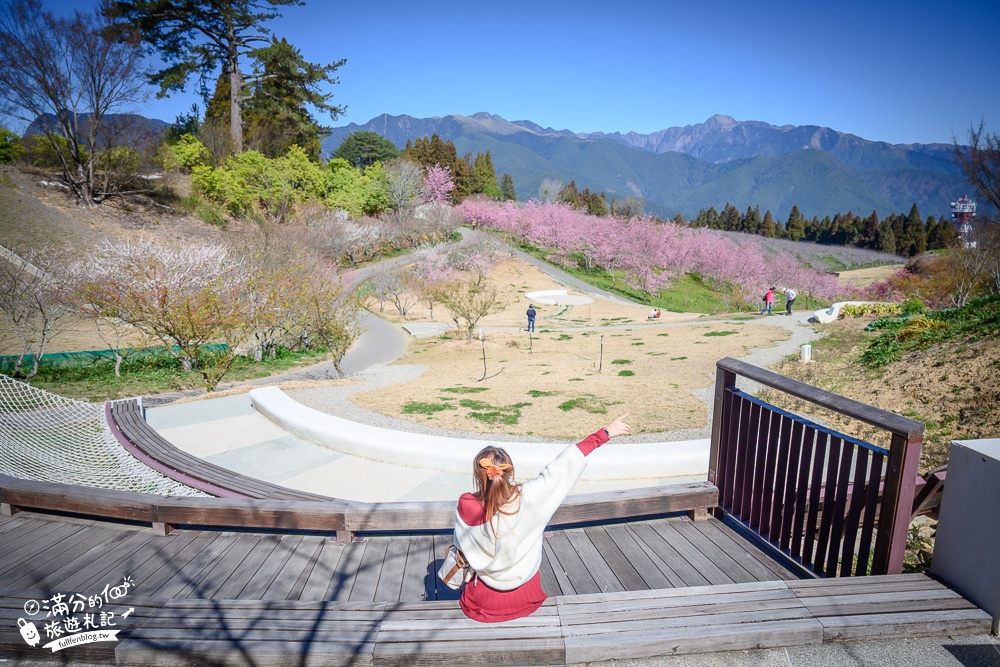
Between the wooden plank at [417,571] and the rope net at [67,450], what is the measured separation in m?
2.11

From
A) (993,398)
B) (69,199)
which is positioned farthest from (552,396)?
(69,199)

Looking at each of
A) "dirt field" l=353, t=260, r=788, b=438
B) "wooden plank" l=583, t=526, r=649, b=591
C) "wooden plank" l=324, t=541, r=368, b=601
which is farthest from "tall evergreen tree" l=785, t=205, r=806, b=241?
"wooden plank" l=324, t=541, r=368, b=601

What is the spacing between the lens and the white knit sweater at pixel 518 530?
2.32 metres

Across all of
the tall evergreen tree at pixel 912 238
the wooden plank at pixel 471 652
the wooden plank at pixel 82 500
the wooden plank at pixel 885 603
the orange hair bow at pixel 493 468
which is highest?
the tall evergreen tree at pixel 912 238

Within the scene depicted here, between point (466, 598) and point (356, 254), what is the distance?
3351cm

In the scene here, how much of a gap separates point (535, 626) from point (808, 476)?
180cm

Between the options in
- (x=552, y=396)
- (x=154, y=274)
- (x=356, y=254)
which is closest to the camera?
(x=552, y=396)

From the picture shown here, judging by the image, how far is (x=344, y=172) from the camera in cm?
3881

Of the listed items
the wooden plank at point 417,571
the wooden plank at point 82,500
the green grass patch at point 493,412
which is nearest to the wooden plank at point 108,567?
the wooden plank at point 82,500

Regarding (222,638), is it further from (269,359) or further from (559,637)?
(269,359)

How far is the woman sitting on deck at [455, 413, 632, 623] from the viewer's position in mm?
2312

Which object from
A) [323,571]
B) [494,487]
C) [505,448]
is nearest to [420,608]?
[494,487]

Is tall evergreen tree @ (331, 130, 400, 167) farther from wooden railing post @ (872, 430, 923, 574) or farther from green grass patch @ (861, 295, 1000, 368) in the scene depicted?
wooden railing post @ (872, 430, 923, 574)

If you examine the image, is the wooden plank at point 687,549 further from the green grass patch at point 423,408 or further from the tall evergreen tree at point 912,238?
the tall evergreen tree at point 912,238
